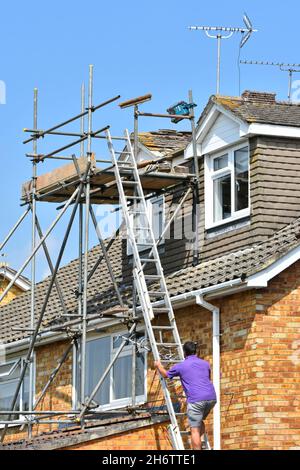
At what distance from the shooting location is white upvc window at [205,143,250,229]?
1051 inches

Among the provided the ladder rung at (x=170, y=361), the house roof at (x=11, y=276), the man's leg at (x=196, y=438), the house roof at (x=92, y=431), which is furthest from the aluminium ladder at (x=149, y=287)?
the house roof at (x=11, y=276)

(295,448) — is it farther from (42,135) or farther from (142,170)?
(42,135)

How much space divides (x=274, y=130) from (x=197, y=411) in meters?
6.00

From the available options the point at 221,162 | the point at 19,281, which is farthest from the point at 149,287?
the point at 19,281

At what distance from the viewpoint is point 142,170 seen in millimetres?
27656

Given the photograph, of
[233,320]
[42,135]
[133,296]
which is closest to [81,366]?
[133,296]

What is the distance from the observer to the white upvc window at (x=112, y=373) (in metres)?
27.1

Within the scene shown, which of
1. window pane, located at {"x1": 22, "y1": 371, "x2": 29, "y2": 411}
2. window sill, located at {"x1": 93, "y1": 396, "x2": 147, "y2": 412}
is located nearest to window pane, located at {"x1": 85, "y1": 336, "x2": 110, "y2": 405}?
window sill, located at {"x1": 93, "y1": 396, "x2": 147, "y2": 412}

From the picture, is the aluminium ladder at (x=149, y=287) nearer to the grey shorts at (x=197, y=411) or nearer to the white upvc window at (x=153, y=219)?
the white upvc window at (x=153, y=219)

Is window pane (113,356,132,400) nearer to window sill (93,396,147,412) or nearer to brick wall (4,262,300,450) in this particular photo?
window sill (93,396,147,412)

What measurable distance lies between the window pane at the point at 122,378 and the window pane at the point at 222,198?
308cm

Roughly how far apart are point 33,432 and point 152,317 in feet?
22.5

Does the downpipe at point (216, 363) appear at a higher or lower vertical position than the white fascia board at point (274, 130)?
lower

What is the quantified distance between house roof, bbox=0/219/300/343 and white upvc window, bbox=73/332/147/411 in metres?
0.69
